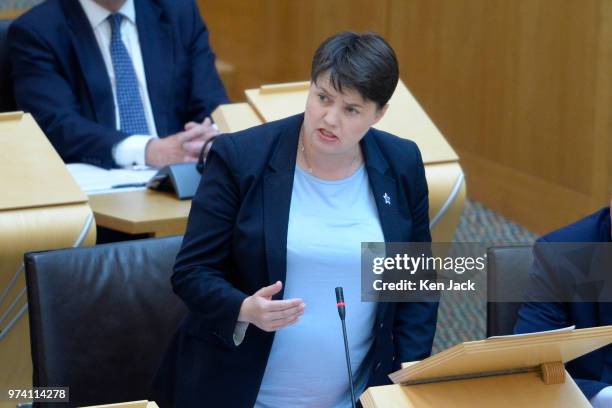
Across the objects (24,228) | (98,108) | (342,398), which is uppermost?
(98,108)

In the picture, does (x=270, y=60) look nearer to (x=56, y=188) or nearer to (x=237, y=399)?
(x=56, y=188)

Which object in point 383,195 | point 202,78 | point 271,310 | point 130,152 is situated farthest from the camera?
point 202,78

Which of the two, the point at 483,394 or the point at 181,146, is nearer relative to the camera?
the point at 483,394

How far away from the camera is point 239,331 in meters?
2.06

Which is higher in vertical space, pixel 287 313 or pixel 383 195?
pixel 383 195

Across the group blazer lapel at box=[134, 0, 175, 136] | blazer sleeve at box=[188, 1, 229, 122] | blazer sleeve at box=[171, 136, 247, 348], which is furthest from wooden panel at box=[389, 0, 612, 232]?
blazer sleeve at box=[171, 136, 247, 348]

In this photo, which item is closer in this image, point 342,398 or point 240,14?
point 342,398

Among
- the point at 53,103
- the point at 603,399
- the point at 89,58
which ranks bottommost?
the point at 603,399

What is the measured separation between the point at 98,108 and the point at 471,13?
1.51m

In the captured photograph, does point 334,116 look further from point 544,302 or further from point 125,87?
point 125,87

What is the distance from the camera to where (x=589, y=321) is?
A: 7.54 feet

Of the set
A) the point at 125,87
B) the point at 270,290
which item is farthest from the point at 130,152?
the point at 270,290

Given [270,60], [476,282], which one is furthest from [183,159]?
[270,60]

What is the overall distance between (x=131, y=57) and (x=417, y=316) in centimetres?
185
